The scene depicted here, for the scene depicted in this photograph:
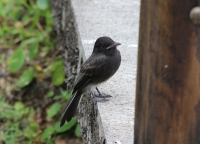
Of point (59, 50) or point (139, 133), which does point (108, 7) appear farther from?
point (139, 133)

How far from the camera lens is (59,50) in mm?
8211

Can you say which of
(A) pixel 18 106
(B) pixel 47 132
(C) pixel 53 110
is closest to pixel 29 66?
(A) pixel 18 106

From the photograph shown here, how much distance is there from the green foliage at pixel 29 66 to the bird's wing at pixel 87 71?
62.3 inches

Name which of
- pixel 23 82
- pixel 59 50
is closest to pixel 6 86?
pixel 23 82

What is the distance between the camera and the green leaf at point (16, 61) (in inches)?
306

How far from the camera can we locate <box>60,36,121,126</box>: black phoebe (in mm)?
5086

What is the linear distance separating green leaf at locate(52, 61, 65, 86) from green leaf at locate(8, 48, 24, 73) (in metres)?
0.48

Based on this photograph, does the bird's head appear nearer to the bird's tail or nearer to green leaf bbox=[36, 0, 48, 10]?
the bird's tail

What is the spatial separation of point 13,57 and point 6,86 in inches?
16.1

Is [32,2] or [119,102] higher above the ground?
[32,2]

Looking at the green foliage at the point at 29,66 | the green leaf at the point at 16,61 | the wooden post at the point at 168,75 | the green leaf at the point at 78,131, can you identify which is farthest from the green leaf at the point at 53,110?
the wooden post at the point at 168,75

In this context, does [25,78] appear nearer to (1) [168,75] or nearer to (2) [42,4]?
(2) [42,4]

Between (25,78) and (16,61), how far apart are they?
311 millimetres

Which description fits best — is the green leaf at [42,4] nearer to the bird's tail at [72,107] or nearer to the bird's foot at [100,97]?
the bird's tail at [72,107]
